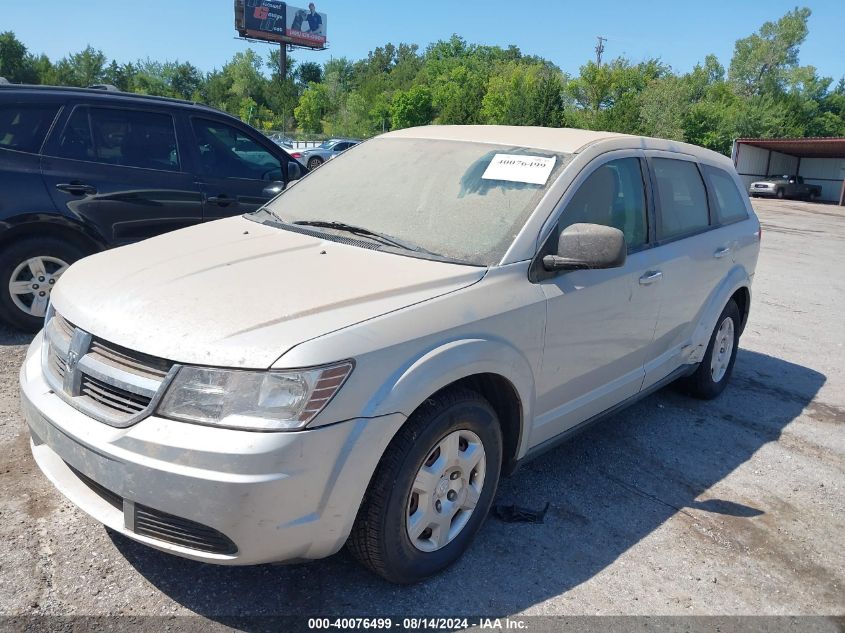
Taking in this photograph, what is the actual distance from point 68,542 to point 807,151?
49.8 m

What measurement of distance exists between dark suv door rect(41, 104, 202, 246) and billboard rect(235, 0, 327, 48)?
3205 inches

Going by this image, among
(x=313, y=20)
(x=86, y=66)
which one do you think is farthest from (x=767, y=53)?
(x=86, y=66)

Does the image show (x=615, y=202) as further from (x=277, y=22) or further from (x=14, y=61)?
(x=14, y=61)

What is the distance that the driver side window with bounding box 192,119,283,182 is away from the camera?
629 centimetres

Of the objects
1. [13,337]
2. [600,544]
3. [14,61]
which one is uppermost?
[14,61]

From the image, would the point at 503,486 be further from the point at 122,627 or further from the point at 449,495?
the point at 122,627

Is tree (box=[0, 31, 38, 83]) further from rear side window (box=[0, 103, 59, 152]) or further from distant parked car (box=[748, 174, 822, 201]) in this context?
rear side window (box=[0, 103, 59, 152])

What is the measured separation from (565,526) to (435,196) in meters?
1.72

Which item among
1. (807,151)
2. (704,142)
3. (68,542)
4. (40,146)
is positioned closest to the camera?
(68,542)

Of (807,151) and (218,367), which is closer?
(218,367)

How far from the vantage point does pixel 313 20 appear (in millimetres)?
84562

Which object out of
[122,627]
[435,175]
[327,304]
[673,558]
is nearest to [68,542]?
[122,627]

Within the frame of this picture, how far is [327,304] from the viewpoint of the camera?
8.36 feet

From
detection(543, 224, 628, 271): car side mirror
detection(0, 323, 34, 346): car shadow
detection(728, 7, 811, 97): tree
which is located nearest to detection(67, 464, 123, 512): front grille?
detection(543, 224, 628, 271): car side mirror
